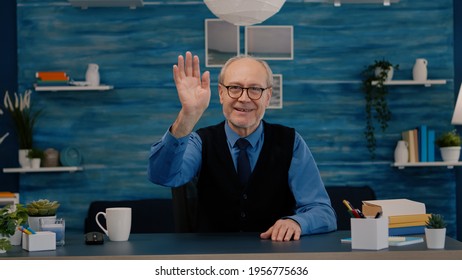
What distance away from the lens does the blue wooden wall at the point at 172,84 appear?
5.48 m

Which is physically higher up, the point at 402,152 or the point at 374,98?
the point at 374,98

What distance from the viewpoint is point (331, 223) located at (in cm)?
284

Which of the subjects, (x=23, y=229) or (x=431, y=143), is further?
(x=431, y=143)

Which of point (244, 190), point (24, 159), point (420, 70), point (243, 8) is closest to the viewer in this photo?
point (243, 8)

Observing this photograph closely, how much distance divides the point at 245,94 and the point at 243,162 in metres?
0.30

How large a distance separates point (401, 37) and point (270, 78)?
2.71 metres

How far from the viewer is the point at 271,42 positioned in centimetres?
551

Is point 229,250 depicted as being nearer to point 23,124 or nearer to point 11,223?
point 11,223

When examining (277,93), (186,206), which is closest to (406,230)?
(186,206)

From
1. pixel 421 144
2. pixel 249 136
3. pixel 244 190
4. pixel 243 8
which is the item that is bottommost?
pixel 244 190

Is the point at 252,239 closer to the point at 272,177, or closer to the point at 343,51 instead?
the point at 272,177

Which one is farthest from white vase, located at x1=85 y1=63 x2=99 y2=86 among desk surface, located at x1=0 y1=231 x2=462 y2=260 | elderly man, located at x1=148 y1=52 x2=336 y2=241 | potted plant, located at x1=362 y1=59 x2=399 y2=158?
desk surface, located at x1=0 y1=231 x2=462 y2=260

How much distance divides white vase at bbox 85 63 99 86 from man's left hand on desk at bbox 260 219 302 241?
302cm
